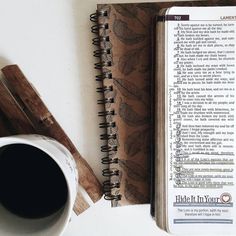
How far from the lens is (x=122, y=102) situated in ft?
2.19

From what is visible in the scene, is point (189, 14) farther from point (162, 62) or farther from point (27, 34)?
point (27, 34)

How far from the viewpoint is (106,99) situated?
26.1 inches

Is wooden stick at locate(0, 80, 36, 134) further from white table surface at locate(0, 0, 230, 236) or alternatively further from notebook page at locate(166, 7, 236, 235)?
notebook page at locate(166, 7, 236, 235)

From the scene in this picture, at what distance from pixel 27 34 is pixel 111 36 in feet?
0.45

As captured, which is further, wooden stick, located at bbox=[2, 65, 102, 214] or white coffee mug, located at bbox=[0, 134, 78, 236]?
wooden stick, located at bbox=[2, 65, 102, 214]

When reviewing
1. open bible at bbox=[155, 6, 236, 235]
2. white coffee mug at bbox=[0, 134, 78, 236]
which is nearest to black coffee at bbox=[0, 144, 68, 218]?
white coffee mug at bbox=[0, 134, 78, 236]

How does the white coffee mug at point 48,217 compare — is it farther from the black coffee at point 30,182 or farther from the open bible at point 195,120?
the open bible at point 195,120

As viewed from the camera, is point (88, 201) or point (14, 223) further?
point (88, 201)

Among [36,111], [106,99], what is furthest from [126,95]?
[36,111]

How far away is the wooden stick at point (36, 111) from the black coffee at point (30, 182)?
7cm

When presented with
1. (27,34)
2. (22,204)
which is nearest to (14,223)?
(22,204)

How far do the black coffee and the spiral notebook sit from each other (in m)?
0.11

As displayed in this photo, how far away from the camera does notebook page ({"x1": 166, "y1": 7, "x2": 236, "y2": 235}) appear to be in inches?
24.4

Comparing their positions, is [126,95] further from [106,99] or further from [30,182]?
[30,182]
